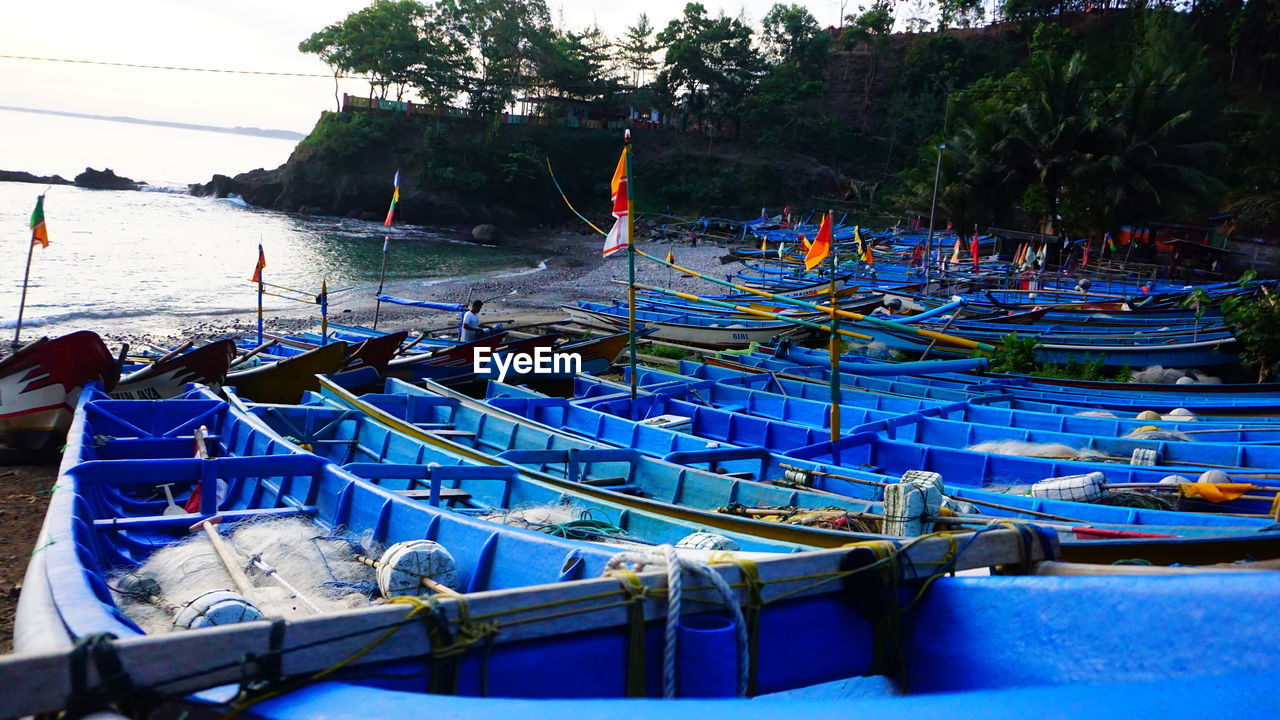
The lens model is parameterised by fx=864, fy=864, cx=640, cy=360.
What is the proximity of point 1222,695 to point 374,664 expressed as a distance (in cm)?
231

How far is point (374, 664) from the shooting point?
8.11 feet

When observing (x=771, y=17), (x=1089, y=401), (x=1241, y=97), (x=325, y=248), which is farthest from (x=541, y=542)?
(x=771, y=17)

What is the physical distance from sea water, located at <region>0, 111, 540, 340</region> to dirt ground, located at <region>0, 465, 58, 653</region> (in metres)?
7.79

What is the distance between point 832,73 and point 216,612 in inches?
3069

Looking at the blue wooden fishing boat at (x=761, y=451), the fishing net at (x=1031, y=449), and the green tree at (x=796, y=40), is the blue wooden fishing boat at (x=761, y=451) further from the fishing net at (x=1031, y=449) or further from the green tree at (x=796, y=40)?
the green tree at (x=796, y=40)

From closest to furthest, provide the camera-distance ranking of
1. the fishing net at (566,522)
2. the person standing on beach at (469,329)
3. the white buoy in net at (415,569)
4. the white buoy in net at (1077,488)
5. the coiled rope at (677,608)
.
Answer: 1. the coiled rope at (677,608)
2. the white buoy in net at (415,569)
3. the fishing net at (566,522)
4. the white buoy in net at (1077,488)
5. the person standing on beach at (469,329)

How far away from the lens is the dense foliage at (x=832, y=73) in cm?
3916

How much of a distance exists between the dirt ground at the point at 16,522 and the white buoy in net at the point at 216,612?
3.35 m

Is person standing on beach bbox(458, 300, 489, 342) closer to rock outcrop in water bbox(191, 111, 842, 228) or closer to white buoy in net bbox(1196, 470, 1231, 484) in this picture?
white buoy in net bbox(1196, 470, 1231, 484)

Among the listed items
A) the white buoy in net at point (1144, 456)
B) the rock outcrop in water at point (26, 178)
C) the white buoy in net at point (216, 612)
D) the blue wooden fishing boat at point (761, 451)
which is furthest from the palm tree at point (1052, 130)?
the rock outcrop in water at point (26, 178)

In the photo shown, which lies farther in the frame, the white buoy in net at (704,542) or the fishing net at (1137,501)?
the fishing net at (1137,501)

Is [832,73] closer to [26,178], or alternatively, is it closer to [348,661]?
[26,178]

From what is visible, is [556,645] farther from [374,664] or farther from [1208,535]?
[1208,535]

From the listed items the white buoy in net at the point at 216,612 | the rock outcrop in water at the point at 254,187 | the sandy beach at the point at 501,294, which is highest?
the rock outcrop in water at the point at 254,187
